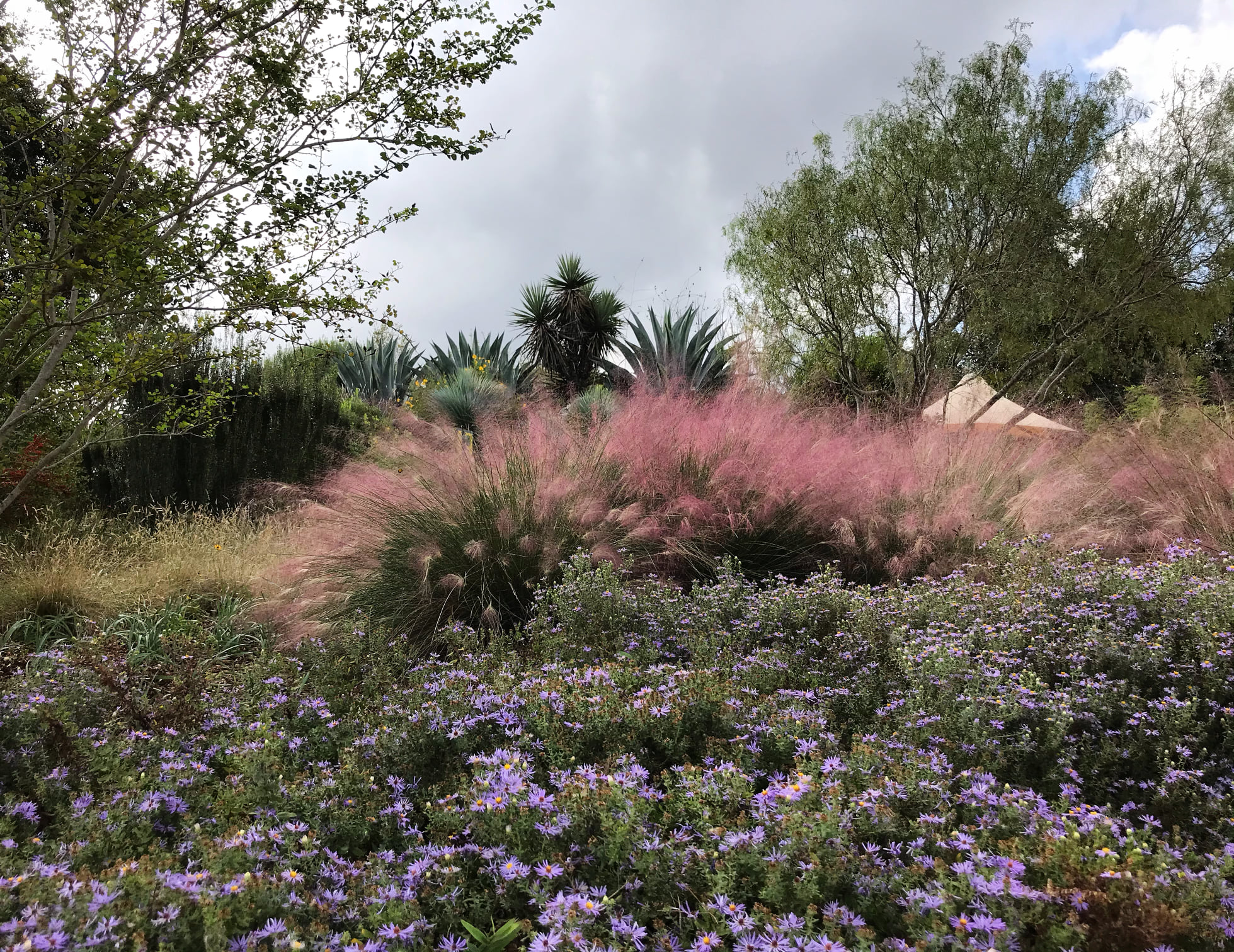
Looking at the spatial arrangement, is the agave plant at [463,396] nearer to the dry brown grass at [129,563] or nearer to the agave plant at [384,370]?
the dry brown grass at [129,563]

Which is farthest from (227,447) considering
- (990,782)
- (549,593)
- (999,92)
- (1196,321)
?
(1196,321)

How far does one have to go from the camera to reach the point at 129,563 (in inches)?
229

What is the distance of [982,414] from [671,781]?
854cm

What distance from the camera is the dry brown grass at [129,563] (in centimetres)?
506

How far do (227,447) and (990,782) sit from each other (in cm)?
1010

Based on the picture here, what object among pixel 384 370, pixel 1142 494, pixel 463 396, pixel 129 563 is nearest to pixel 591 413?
pixel 129 563

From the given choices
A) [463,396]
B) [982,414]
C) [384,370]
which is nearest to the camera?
[982,414]

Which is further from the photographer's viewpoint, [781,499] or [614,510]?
[781,499]

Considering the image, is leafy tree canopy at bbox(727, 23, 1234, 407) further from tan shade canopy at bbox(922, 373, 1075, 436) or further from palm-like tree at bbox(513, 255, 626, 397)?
palm-like tree at bbox(513, 255, 626, 397)

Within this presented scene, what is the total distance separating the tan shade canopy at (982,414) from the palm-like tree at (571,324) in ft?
27.1

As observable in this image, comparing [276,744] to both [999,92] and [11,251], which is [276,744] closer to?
[11,251]

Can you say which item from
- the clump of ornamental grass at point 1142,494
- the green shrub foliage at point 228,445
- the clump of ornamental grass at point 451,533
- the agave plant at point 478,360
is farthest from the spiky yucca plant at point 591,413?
the agave plant at point 478,360

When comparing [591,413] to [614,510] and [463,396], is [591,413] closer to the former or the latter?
[614,510]

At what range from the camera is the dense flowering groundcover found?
1.29 metres
